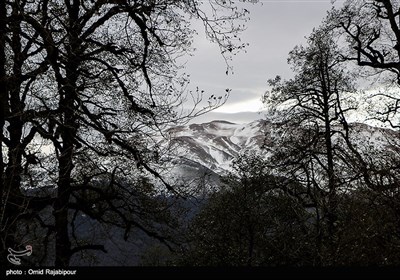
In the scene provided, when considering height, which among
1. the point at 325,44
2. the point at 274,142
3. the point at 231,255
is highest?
the point at 325,44

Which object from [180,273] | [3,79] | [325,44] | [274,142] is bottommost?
[180,273]

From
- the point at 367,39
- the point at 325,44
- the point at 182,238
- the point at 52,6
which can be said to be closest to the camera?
the point at 52,6

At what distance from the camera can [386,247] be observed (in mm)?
7957

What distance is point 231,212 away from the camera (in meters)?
28.2

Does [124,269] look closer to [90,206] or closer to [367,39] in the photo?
[90,206]

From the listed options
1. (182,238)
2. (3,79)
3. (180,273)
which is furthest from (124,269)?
(182,238)

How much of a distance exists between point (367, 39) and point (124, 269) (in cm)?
1365

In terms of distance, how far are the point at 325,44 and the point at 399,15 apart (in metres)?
5.48

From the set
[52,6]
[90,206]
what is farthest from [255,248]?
[52,6]

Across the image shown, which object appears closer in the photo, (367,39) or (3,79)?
(3,79)

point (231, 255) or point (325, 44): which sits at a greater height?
point (325, 44)

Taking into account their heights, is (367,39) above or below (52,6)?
above

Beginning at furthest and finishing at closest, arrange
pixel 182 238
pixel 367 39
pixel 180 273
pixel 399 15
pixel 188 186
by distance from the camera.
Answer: pixel 367 39, pixel 399 15, pixel 182 238, pixel 188 186, pixel 180 273

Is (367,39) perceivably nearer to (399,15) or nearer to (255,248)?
(399,15)
